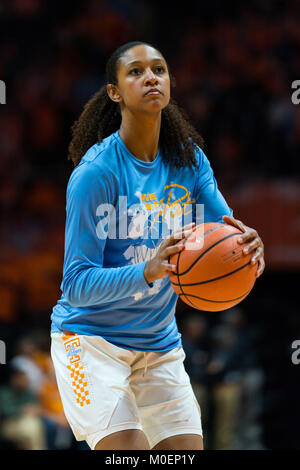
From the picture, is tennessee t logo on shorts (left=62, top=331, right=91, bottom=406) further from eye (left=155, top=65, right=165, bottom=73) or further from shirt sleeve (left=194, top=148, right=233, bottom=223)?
eye (left=155, top=65, right=165, bottom=73)

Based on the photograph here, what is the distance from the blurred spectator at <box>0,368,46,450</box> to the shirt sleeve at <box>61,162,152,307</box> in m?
3.27

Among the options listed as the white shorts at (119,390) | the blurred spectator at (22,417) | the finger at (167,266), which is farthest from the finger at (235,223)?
the blurred spectator at (22,417)

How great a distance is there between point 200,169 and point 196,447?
1133mm

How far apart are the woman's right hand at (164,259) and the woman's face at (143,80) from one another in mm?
556

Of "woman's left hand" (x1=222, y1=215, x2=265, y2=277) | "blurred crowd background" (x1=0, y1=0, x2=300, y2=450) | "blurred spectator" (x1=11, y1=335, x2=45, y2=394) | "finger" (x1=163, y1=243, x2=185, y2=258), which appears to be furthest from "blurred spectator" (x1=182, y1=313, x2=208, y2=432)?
"finger" (x1=163, y1=243, x2=185, y2=258)

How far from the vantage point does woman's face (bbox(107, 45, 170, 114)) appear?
289 cm

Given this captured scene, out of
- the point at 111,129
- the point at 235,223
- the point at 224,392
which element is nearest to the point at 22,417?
the point at 224,392

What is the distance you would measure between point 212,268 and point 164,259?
0.18 metres

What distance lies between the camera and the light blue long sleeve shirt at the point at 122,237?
9.02 ft

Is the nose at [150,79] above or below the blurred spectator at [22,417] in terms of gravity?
above

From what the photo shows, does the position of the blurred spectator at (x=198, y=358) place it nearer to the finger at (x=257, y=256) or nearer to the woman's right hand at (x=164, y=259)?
the finger at (x=257, y=256)

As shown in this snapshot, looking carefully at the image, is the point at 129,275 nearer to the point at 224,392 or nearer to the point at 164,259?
the point at 164,259

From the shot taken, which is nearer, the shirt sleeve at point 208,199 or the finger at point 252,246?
the finger at point 252,246

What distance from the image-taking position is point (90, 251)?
9.07ft
